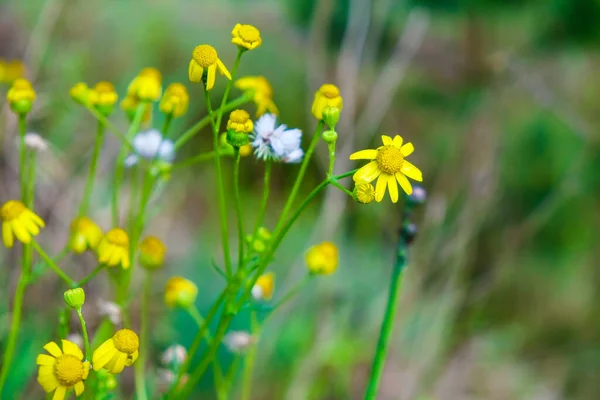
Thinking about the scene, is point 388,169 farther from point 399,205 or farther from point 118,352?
point 399,205

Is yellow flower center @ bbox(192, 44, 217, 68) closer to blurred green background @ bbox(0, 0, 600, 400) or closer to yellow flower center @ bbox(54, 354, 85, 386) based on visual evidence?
yellow flower center @ bbox(54, 354, 85, 386)

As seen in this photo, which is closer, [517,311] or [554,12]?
[517,311]

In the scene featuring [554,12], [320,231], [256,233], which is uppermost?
[554,12]

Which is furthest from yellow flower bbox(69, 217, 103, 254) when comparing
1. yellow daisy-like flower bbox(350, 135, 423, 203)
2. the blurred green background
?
the blurred green background

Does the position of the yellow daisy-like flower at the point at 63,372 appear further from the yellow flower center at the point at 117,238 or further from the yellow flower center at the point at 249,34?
the yellow flower center at the point at 249,34

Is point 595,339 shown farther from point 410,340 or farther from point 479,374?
point 410,340

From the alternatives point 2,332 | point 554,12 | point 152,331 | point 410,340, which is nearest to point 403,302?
point 410,340

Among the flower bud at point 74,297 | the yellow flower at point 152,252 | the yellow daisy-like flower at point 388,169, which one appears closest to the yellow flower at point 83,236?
the yellow flower at point 152,252
